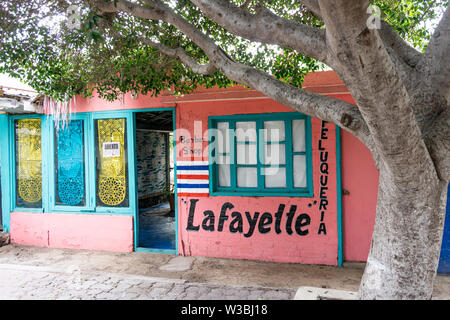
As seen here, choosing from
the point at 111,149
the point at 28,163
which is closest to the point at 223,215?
the point at 111,149

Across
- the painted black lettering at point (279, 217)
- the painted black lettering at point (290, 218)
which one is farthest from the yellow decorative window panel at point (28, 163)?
the painted black lettering at point (290, 218)

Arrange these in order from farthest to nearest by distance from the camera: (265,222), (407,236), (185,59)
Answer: (265,222) → (185,59) → (407,236)

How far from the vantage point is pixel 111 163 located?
699cm

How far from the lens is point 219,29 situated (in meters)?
5.57

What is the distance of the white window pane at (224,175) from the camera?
21.3 feet

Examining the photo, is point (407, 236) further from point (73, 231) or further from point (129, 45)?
point (73, 231)

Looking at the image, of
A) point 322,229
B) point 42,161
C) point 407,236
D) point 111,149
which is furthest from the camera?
point 42,161

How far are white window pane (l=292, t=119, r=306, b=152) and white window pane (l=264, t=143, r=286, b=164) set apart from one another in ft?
0.69

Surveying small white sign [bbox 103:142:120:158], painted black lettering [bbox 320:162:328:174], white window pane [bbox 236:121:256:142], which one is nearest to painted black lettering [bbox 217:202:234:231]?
white window pane [bbox 236:121:256:142]

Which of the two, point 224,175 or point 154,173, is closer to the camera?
point 224,175

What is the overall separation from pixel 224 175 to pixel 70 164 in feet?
10.6

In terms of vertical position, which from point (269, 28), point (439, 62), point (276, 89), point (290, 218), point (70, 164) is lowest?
Result: point (290, 218)

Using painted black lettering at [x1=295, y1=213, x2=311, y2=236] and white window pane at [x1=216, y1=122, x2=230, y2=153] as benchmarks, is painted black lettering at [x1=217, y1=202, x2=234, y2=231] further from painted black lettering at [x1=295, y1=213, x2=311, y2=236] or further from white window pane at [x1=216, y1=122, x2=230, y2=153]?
painted black lettering at [x1=295, y1=213, x2=311, y2=236]
